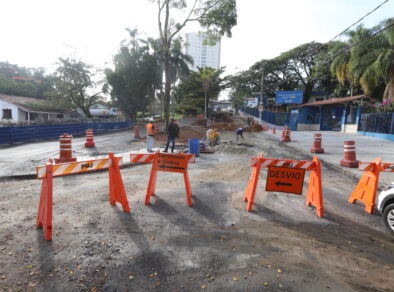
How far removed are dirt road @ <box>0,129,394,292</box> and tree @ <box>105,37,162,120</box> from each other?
3556 cm

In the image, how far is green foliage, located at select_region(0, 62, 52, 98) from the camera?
1756 inches

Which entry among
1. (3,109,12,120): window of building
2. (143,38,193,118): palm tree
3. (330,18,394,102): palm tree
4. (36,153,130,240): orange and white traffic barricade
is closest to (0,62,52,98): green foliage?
(3,109,12,120): window of building

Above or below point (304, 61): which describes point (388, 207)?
below

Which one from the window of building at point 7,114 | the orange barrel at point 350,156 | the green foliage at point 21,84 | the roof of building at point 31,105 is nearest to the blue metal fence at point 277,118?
the orange barrel at point 350,156

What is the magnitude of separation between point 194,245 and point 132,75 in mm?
38539

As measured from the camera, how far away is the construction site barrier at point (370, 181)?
481cm

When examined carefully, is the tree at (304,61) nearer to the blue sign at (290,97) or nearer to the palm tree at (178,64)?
the blue sign at (290,97)

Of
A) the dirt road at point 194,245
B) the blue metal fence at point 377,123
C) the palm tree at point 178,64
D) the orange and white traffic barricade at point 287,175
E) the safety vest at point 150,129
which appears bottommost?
the dirt road at point 194,245

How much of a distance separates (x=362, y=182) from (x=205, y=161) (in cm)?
569

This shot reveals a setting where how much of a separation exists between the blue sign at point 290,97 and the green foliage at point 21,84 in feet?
129

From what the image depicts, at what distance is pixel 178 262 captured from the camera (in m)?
2.96

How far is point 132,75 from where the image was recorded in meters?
38.2

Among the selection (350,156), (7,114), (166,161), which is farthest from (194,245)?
(7,114)

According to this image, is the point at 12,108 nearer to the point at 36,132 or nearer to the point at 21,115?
the point at 21,115
